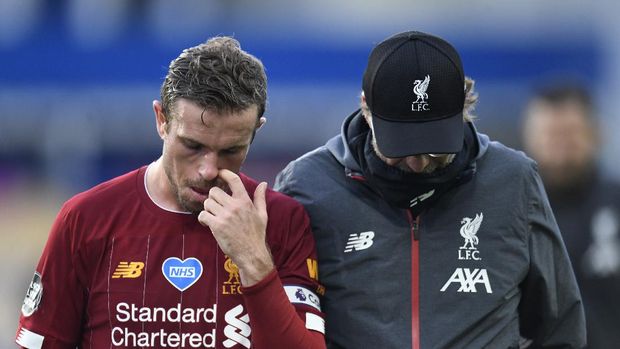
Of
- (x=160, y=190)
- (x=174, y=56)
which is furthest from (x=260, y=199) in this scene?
(x=174, y=56)

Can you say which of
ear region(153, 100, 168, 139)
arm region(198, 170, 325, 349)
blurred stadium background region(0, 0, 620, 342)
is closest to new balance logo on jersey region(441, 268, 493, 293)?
arm region(198, 170, 325, 349)

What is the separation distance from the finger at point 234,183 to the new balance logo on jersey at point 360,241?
1.35ft

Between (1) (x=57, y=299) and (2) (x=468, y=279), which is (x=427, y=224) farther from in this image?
(1) (x=57, y=299)

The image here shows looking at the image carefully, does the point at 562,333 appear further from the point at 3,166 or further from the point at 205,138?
the point at 3,166

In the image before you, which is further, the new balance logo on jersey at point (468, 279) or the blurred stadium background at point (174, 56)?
the blurred stadium background at point (174, 56)

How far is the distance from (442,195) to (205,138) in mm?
741

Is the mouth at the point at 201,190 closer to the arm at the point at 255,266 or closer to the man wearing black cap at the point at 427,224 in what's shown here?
the arm at the point at 255,266

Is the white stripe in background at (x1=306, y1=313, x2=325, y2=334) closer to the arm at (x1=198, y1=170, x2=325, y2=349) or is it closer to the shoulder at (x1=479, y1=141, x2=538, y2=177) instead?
the arm at (x1=198, y1=170, x2=325, y2=349)

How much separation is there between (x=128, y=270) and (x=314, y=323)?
0.53m

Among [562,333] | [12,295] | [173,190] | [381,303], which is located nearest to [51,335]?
[173,190]

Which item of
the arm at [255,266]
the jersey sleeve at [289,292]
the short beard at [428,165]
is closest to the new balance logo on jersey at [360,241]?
the jersey sleeve at [289,292]

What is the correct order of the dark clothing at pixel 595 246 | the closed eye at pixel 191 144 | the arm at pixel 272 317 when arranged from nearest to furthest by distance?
the arm at pixel 272 317 → the closed eye at pixel 191 144 → the dark clothing at pixel 595 246

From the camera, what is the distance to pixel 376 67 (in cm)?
309

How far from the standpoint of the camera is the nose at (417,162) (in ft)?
→ 10.00
